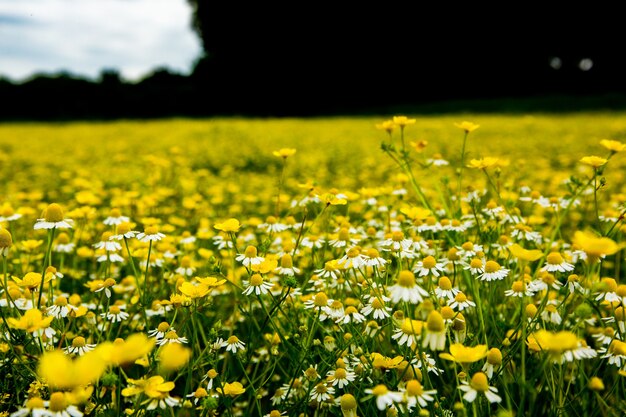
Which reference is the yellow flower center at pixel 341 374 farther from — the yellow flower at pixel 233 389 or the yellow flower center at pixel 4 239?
the yellow flower center at pixel 4 239

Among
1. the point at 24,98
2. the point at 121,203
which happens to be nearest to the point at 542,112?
the point at 121,203

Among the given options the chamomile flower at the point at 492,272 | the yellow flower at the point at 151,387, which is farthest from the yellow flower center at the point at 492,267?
the yellow flower at the point at 151,387

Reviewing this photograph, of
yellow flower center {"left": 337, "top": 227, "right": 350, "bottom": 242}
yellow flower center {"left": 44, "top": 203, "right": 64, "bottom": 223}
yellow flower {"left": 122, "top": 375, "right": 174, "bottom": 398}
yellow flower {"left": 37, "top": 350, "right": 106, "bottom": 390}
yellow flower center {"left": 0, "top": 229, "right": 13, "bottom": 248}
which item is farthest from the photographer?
yellow flower center {"left": 337, "top": 227, "right": 350, "bottom": 242}

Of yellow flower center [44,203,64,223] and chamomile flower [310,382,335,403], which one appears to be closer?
chamomile flower [310,382,335,403]

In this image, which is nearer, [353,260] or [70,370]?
[70,370]

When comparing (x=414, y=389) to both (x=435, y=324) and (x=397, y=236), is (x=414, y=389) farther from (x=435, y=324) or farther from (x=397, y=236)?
(x=397, y=236)

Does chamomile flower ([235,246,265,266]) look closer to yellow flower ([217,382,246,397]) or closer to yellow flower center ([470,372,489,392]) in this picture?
yellow flower ([217,382,246,397])

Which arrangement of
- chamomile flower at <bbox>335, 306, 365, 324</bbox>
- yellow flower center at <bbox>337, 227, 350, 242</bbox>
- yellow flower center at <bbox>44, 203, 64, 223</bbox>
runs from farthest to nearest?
yellow flower center at <bbox>337, 227, 350, 242</bbox> < yellow flower center at <bbox>44, 203, 64, 223</bbox> < chamomile flower at <bbox>335, 306, 365, 324</bbox>

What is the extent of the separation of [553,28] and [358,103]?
1109cm

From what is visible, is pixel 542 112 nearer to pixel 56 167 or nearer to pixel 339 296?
pixel 56 167

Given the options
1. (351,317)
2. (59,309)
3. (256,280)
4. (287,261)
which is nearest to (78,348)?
(59,309)

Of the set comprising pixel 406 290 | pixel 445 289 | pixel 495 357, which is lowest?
pixel 495 357

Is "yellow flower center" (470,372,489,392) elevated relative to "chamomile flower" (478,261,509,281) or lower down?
lower down

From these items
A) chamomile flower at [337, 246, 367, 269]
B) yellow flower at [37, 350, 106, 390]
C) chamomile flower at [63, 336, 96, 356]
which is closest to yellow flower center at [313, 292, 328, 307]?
chamomile flower at [337, 246, 367, 269]
